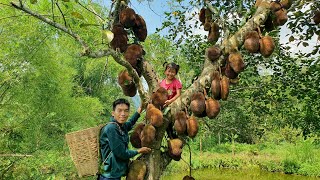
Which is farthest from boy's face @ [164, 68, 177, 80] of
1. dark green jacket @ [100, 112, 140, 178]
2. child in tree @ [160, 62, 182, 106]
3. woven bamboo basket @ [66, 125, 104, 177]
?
woven bamboo basket @ [66, 125, 104, 177]

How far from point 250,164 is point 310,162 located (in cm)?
239

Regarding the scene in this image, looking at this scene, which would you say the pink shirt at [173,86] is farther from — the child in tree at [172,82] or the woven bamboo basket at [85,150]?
the woven bamboo basket at [85,150]

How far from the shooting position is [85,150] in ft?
8.43

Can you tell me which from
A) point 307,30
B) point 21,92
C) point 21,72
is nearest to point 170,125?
point 307,30

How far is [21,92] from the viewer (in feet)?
29.7

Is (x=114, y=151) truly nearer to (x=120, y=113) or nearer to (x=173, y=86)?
(x=120, y=113)

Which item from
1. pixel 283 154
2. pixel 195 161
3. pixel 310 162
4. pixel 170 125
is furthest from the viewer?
pixel 283 154

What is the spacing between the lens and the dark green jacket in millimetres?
2537

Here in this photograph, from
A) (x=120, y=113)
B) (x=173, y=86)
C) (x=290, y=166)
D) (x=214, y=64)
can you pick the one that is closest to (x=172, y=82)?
(x=173, y=86)

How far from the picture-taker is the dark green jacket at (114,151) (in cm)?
254

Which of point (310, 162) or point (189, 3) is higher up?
point (189, 3)

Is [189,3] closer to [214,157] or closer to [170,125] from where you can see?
[170,125]

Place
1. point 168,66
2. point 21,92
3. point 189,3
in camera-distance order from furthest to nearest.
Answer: point 21,92, point 189,3, point 168,66

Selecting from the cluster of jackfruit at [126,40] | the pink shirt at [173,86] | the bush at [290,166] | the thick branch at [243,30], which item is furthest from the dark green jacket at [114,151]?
the bush at [290,166]
